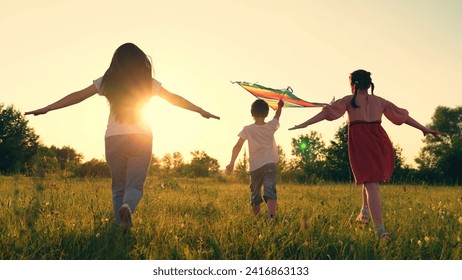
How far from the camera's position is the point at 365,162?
17.5ft

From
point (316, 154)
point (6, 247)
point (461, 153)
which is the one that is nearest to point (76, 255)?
point (6, 247)

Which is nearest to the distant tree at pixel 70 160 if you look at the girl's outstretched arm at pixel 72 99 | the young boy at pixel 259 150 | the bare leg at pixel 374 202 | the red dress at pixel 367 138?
the girl's outstretched arm at pixel 72 99

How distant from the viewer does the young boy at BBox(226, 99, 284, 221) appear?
6.47 m

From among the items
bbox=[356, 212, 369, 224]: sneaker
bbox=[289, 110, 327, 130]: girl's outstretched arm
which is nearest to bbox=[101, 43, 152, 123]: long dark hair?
bbox=[289, 110, 327, 130]: girl's outstretched arm

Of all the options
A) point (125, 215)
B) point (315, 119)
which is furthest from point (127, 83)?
point (315, 119)

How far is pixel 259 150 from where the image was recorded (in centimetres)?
654

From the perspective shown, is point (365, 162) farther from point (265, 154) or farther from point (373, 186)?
point (265, 154)

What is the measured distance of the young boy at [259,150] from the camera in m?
6.47

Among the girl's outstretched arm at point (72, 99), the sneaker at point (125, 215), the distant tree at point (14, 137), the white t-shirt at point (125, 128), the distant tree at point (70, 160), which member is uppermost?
the distant tree at point (14, 137)

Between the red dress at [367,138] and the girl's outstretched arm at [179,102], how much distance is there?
170 cm

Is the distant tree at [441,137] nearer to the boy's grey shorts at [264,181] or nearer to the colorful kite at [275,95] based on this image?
the colorful kite at [275,95]

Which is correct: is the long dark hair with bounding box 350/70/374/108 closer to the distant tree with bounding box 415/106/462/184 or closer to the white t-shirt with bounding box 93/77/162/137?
the white t-shirt with bounding box 93/77/162/137

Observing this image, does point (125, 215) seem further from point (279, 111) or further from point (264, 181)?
point (279, 111)

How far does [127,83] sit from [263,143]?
8.15 feet
